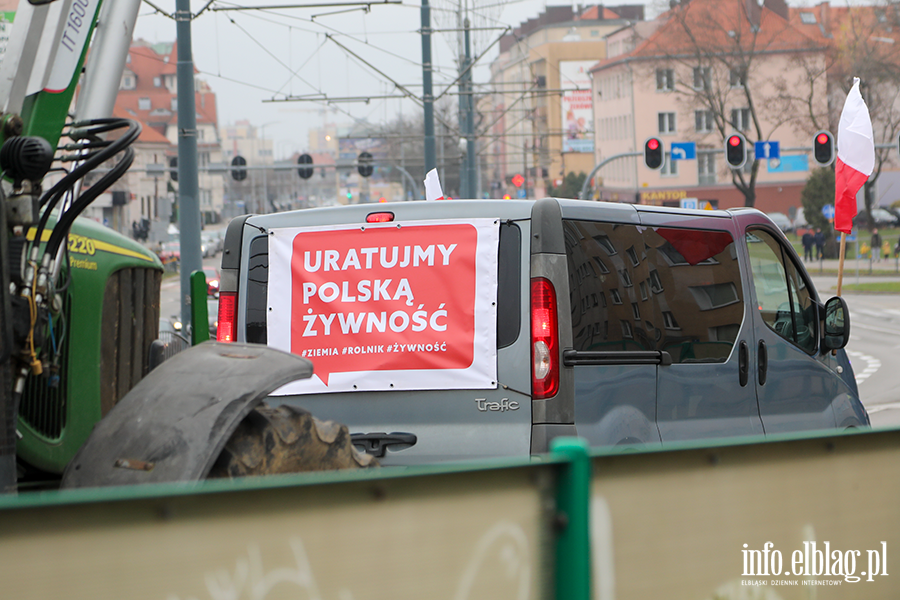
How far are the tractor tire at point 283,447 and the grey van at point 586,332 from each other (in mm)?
1058

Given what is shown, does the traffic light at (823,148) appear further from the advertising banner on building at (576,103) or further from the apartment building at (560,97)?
the advertising banner on building at (576,103)

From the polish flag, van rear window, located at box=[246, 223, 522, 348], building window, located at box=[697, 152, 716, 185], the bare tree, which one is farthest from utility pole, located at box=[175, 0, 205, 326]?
building window, located at box=[697, 152, 716, 185]

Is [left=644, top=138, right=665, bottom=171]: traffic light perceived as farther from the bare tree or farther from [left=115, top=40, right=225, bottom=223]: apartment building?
[left=115, top=40, right=225, bottom=223]: apartment building

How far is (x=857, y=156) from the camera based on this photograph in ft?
29.9

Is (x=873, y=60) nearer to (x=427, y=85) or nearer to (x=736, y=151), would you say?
(x=736, y=151)

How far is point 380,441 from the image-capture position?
536 cm

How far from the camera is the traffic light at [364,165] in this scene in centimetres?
4291

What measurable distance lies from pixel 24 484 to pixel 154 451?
3.10 ft

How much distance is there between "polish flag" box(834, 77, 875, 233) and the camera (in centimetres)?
904

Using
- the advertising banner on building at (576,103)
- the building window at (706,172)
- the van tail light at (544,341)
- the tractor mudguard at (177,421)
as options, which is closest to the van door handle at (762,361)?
the van tail light at (544,341)

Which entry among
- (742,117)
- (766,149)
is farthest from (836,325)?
(742,117)

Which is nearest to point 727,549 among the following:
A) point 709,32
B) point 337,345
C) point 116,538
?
point 116,538

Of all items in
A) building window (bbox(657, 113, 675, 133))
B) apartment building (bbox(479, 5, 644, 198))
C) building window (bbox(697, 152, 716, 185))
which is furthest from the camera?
apartment building (bbox(479, 5, 644, 198))

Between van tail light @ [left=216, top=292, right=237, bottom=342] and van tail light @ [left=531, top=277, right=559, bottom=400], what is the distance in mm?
1684
